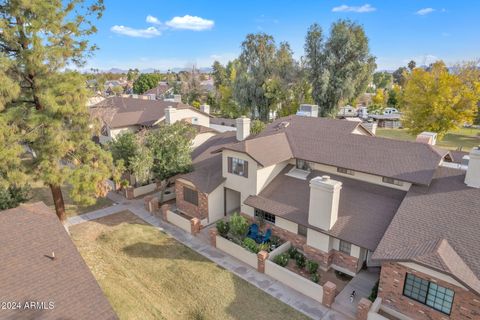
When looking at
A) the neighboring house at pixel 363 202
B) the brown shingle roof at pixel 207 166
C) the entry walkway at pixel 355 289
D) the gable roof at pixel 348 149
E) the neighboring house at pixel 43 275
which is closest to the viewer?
the neighboring house at pixel 43 275

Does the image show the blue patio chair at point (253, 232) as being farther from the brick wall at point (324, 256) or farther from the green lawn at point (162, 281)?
the green lawn at point (162, 281)

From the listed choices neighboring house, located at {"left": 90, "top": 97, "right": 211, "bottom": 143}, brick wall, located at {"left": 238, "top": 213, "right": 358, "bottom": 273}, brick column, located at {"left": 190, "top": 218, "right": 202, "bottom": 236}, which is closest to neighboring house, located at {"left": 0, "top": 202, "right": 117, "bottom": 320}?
brick column, located at {"left": 190, "top": 218, "right": 202, "bottom": 236}

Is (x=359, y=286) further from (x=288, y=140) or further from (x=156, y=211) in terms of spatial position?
(x=156, y=211)

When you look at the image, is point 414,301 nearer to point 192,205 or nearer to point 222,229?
point 222,229

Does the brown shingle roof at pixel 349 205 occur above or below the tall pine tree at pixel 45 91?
below

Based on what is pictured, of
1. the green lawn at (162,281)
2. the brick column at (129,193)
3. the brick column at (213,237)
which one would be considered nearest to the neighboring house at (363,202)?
the brick column at (213,237)

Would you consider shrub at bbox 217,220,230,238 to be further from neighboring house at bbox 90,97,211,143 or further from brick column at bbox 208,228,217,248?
neighboring house at bbox 90,97,211,143
